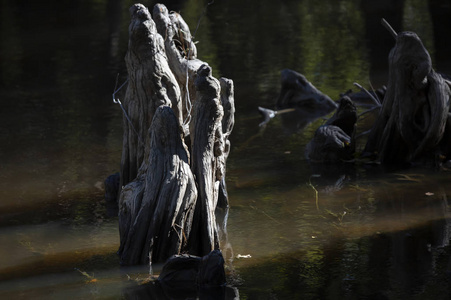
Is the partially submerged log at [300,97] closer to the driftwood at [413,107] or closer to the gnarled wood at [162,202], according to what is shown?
the driftwood at [413,107]

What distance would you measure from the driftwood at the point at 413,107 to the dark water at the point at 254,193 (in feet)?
1.74

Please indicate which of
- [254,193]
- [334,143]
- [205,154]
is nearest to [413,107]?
[334,143]

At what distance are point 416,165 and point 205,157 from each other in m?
4.53

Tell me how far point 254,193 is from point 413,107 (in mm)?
2708

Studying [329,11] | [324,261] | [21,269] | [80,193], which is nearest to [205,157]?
[324,261]

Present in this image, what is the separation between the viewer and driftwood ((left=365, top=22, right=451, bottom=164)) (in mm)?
11523

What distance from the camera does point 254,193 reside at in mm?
10953

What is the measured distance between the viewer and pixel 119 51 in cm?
2378

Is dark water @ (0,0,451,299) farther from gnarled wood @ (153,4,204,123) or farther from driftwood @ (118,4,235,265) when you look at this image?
gnarled wood @ (153,4,204,123)

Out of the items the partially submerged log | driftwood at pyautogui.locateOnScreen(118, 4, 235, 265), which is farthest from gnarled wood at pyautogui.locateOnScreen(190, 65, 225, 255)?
the partially submerged log

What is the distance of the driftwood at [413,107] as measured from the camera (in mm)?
11523

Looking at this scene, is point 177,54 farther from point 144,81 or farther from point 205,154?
point 205,154

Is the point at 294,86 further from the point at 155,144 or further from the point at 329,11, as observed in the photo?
the point at 329,11

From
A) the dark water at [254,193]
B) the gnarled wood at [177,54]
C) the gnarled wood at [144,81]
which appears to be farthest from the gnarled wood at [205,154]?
the gnarled wood at [177,54]
